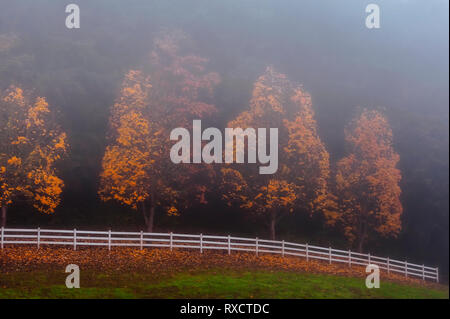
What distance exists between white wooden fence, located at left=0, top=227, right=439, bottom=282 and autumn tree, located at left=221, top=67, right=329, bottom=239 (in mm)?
1411

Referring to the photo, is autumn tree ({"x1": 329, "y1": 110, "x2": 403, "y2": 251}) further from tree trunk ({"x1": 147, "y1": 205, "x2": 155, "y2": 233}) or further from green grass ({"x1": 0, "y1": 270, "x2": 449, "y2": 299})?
tree trunk ({"x1": 147, "y1": 205, "x2": 155, "y2": 233})

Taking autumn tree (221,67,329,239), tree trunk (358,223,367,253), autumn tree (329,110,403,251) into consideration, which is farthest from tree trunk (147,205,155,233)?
tree trunk (358,223,367,253)

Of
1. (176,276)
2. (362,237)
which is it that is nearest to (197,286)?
(176,276)

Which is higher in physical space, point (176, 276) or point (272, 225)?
point (272, 225)

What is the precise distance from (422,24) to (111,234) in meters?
25.8

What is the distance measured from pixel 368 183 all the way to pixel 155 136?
40.1ft

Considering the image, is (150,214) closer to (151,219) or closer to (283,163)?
(151,219)

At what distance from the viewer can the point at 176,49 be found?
79.6 ft

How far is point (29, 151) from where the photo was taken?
2009 cm

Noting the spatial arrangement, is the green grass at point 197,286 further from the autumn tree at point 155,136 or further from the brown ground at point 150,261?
the autumn tree at point 155,136

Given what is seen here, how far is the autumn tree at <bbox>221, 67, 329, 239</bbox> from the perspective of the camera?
905 inches

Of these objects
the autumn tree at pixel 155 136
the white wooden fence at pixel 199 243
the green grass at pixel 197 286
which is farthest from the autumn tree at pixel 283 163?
the green grass at pixel 197 286

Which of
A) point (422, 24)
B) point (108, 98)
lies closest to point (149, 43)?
point (108, 98)
